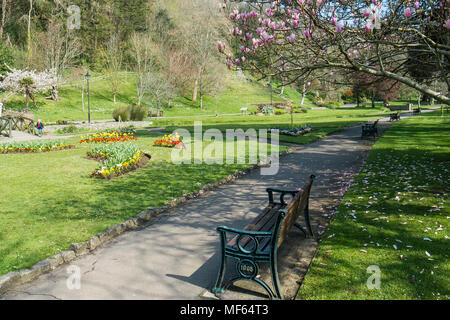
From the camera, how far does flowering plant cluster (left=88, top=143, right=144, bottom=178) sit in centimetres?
990

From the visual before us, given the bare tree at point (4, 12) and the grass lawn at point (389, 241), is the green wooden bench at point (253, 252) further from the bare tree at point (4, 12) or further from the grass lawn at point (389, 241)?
the bare tree at point (4, 12)

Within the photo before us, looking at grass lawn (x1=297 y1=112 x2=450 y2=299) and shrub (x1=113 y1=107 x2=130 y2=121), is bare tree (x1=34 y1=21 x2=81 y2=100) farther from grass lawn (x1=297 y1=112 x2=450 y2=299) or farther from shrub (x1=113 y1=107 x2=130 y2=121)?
grass lawn (x1=297 y1=112 x2=450 y2=299)

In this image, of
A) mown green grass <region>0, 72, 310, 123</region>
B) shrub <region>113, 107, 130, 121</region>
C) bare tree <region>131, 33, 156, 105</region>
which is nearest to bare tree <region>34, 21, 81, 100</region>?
mown green grass <region>0, 72, 310, 123</region>

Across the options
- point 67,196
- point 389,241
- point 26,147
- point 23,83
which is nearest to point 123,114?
point 23,83

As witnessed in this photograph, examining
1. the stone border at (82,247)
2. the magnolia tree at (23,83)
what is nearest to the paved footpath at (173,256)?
the stone border at (82,247)

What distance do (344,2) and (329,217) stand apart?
16.3 ft

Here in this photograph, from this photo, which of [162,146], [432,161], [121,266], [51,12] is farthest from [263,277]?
[51,12]

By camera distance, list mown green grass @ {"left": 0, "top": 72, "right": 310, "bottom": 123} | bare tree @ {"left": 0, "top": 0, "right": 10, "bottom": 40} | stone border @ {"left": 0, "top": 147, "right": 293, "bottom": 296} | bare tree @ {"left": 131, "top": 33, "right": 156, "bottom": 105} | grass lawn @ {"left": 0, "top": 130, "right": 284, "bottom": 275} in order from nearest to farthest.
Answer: stone border @ {"left": 0, "top": 147, "right": 293, "bottom": 296}
grass lawn @ {"left": 0, "top": 130, "right": 284, "bottom": 275}
mown green grass @ {"left": 0, "top": 72, "right": 310, "bottom": 123}
bare tree @ {"left": 131, "top": 33, "right": 156, "bottom": 105}
bare tree @ {"left": 0, "top": 0, "right": 10, "bottom": 40}

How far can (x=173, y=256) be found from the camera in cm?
502

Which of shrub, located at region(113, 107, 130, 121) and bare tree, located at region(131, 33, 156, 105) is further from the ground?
bare tree, located at region(131, 33, 156, 105)

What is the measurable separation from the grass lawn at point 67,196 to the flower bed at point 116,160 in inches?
11.6

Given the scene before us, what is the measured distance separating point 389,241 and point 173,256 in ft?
11.0

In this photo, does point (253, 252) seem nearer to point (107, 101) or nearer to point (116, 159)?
point (116, 159)

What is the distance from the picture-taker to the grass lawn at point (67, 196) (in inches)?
211
